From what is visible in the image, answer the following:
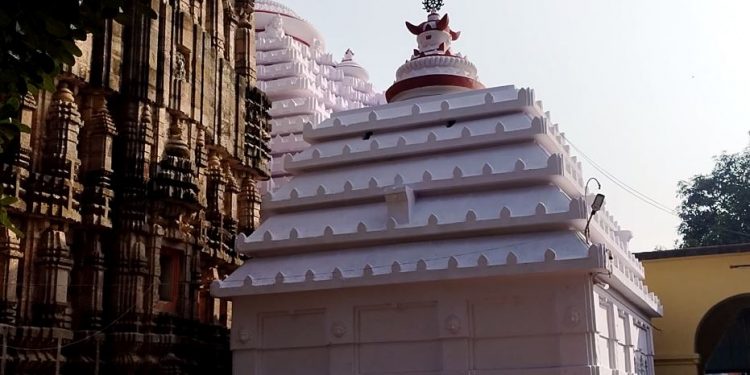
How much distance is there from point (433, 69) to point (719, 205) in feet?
107

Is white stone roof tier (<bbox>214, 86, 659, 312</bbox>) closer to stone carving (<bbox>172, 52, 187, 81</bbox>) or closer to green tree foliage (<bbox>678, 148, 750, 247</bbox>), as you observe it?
stone carving (<bbox>172, 52, 187, 81</bbox>)

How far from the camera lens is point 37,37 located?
222 inches

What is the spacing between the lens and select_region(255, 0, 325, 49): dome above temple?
39031 millimetres

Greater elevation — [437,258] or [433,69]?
[433,69]

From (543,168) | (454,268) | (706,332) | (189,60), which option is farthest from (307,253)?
(706,332)

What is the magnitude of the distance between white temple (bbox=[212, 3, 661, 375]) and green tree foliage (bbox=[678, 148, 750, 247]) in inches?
1170

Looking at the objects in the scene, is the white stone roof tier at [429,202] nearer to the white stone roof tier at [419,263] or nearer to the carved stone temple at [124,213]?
the white stone roof tier at [419,263]

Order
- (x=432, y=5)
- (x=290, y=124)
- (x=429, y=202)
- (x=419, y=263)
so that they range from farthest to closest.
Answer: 1. (x=290, y=124)
2. (x=432, y=5)
3. (x=429, y=202)
4. (x=419, y=263)

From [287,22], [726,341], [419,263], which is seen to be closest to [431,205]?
[419,263]

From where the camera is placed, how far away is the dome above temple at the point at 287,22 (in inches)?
1537

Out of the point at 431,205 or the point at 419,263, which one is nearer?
the point at 419,263

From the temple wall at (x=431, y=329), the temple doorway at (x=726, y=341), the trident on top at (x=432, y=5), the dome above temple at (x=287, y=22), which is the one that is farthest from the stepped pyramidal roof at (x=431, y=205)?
the dome above temple at (x=287, y=22)

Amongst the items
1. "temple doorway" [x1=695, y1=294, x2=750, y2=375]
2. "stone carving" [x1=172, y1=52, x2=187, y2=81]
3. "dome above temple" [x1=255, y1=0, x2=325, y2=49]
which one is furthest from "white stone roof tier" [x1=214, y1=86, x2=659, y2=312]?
"dome above temple" [x1=255, y1=0, x2=325, y2=49]

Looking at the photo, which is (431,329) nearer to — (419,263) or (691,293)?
(419,263)
